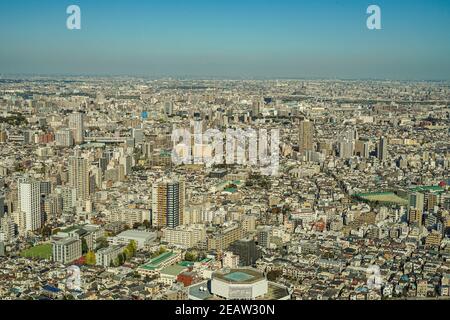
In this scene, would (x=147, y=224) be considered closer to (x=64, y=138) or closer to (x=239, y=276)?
(x=239, y=276)

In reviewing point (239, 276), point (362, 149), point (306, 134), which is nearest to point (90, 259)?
point (239, 276)

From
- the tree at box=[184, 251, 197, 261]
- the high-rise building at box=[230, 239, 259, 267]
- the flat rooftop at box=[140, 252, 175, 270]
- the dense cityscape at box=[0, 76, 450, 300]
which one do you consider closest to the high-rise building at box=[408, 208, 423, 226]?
the dense cityscape at box=[0, 76, 450, 300]

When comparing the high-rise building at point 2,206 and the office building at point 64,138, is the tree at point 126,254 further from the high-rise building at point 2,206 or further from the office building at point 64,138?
the office building at point 64,138

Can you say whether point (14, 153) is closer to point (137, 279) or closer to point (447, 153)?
point (137, 279)

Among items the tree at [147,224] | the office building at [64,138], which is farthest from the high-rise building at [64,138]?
the tree at [147,224]

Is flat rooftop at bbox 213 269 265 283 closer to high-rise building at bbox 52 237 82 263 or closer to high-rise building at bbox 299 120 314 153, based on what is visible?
high-rise building at bbox 52 237 82 263

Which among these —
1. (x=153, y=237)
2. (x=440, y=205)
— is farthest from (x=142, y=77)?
(x=440, y=205)
